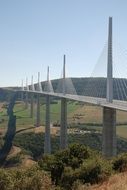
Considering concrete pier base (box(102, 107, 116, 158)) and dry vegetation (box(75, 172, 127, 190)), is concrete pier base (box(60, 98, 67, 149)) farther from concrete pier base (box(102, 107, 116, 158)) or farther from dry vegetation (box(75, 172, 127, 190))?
dry vegetation (box(75, 172, 127, 190))

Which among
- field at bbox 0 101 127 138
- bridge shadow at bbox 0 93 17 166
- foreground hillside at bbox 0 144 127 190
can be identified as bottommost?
bridge shadow at bbox 0 93 17 166

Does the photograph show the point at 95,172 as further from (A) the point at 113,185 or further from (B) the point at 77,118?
(B) the point at 77,118

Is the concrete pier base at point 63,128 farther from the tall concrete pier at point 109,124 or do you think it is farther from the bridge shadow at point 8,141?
the tall concrete pier at point 109,124

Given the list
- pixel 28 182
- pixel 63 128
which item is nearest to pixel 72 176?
pixel 28 182

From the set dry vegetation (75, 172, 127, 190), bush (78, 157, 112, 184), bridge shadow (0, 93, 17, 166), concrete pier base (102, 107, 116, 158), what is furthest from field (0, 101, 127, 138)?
dry vegetation (75, 172, 127, 190)

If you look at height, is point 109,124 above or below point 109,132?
above

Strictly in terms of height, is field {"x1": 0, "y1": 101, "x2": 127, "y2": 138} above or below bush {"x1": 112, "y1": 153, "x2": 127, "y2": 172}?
below

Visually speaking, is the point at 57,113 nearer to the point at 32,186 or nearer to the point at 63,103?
the point at 63,103

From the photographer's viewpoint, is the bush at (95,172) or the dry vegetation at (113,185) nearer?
the dry vegetation at (113,185)

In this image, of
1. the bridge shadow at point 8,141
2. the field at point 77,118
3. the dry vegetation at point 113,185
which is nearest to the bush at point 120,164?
the dry vegetation at point 113,185
